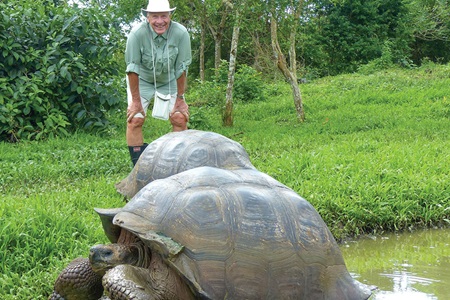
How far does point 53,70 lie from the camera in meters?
7.69

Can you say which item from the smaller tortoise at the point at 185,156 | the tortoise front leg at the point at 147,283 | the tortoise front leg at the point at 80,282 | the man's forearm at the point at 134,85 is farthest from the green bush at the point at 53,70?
the tortoise front leg at the point at 147,283

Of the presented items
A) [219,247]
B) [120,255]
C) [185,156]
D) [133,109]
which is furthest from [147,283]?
[133,109]

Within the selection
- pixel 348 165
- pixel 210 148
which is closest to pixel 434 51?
pixel 348 165

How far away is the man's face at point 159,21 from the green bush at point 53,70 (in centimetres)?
286

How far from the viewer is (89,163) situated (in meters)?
5.79

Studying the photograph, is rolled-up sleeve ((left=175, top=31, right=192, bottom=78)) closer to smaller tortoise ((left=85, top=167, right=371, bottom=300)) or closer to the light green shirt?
the light green shirt

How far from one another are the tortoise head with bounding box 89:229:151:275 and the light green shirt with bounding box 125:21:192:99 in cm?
296

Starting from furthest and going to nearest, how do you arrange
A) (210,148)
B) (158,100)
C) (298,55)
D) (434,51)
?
(434,51), (298,55), (158,100), (210,148)

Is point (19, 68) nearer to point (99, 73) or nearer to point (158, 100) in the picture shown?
point (99, 73)

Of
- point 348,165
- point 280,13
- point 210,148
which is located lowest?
point 348,165

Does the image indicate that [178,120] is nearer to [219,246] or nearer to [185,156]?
[185,156]

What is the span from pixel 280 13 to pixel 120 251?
270 inches

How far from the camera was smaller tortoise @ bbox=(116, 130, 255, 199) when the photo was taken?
12.9ft

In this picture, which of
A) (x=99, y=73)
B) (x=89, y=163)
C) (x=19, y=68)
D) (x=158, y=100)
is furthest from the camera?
(x=99, y=73)
